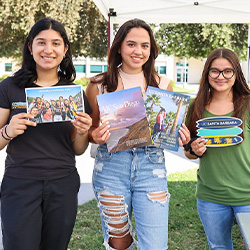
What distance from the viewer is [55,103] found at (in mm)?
2109

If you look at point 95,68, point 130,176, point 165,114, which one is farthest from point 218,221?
point 95,68

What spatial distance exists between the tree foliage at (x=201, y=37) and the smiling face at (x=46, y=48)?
15.6 metres

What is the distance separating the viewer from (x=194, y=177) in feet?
20.8

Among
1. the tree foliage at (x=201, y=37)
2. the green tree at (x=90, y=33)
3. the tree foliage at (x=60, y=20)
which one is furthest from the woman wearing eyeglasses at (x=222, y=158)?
the green tree at (x=90, y=33)

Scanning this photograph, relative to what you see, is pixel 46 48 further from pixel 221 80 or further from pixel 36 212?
pixel 221 80

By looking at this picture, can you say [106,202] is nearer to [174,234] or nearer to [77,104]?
[77,104]

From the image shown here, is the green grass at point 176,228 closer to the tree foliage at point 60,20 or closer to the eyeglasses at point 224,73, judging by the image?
the eyeglasses at point 224,73

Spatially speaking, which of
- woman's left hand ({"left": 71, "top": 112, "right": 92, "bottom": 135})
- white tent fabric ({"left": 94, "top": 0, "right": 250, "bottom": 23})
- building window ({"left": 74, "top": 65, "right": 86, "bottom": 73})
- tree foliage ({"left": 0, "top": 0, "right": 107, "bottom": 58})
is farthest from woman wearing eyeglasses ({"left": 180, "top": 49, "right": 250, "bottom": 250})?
building window ({"left": 74, "top": 65, "right": 86, "bottom": 73})

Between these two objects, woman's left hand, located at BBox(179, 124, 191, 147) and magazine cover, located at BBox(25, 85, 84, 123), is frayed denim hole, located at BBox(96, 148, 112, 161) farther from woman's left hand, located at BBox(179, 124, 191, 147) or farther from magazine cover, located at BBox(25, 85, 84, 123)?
woman's left hand, located at BBox(179, 124, 191, 147)

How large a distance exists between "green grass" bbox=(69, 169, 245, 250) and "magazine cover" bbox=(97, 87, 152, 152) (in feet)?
6.12

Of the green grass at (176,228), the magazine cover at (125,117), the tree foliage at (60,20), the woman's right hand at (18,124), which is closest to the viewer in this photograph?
the woman's right hand at (18,124)

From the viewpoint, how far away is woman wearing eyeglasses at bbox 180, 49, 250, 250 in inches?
91.7

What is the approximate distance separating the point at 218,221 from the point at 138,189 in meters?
0.58

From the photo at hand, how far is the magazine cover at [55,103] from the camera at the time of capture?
206 centimetres
